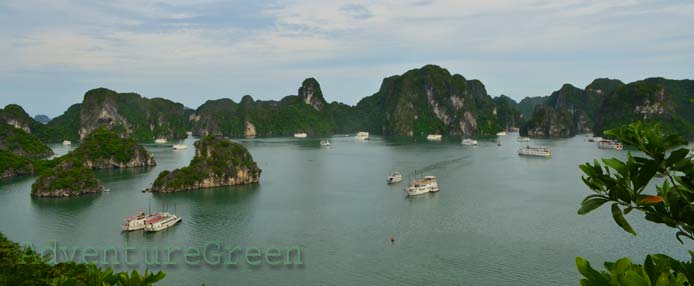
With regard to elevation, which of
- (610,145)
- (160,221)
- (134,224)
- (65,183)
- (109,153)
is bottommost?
(134,224)

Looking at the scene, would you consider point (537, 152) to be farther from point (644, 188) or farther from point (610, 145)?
point (644, 188)

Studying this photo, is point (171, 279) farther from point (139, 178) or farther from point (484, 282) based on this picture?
point (139, 178)

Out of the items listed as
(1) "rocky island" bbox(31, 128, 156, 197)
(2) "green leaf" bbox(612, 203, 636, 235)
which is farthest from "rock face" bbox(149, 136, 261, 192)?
(2) "green leaf" bbox(612, 203, 636, 235)

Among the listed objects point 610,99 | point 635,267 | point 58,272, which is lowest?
point 58,272

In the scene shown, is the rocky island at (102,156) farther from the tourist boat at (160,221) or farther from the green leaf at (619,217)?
the green leaf at (619,217)

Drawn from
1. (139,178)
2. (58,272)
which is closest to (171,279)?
(58,272)

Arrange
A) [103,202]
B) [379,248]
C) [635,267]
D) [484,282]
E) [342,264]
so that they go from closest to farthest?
[635,267]
[484,282]
[342,264]
[379,248]
[103,202]

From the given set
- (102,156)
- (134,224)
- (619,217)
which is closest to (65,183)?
(134,224)
